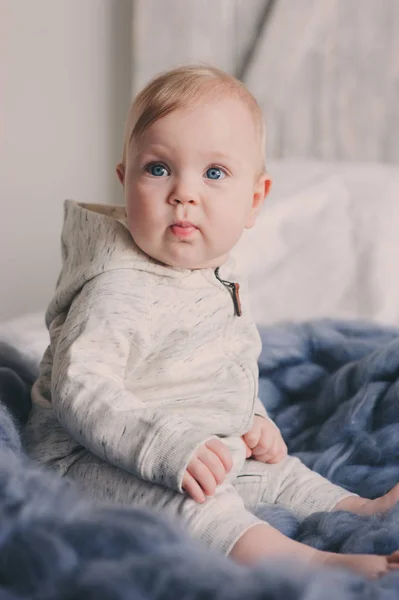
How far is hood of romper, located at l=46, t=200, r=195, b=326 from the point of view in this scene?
2.96 feet

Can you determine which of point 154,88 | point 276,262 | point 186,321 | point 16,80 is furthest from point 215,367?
point 16,80

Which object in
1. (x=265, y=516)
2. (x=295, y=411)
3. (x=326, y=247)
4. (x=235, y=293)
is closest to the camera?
(x=265, y=516)

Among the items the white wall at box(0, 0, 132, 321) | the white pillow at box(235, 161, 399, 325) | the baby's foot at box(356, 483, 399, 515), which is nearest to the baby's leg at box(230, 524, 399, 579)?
the baby's foot at box(356, 483, 399, 515)

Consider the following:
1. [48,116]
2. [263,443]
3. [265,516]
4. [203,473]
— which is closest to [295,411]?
[263,443]

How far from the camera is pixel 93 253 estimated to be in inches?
36.5

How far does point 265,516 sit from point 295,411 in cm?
Result: 33

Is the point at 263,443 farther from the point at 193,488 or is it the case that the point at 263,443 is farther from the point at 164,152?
the point at 164,152

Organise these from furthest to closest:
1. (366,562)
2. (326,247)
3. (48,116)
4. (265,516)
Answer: (48,116) < (326,247) < (265,516) < (366,562)

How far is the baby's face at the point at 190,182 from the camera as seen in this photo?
0.88 metres

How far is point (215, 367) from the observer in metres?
0.94

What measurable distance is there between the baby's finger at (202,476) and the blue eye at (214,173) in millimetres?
298

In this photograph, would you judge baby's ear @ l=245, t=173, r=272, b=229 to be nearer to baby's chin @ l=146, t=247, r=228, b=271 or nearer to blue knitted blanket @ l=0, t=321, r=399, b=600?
baby's chin @ l=146, t=247, r=228, b=271

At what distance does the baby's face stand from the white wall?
1.19m

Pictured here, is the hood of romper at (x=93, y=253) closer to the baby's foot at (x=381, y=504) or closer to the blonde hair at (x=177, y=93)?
the blonde hair at (x=177, y=93)
